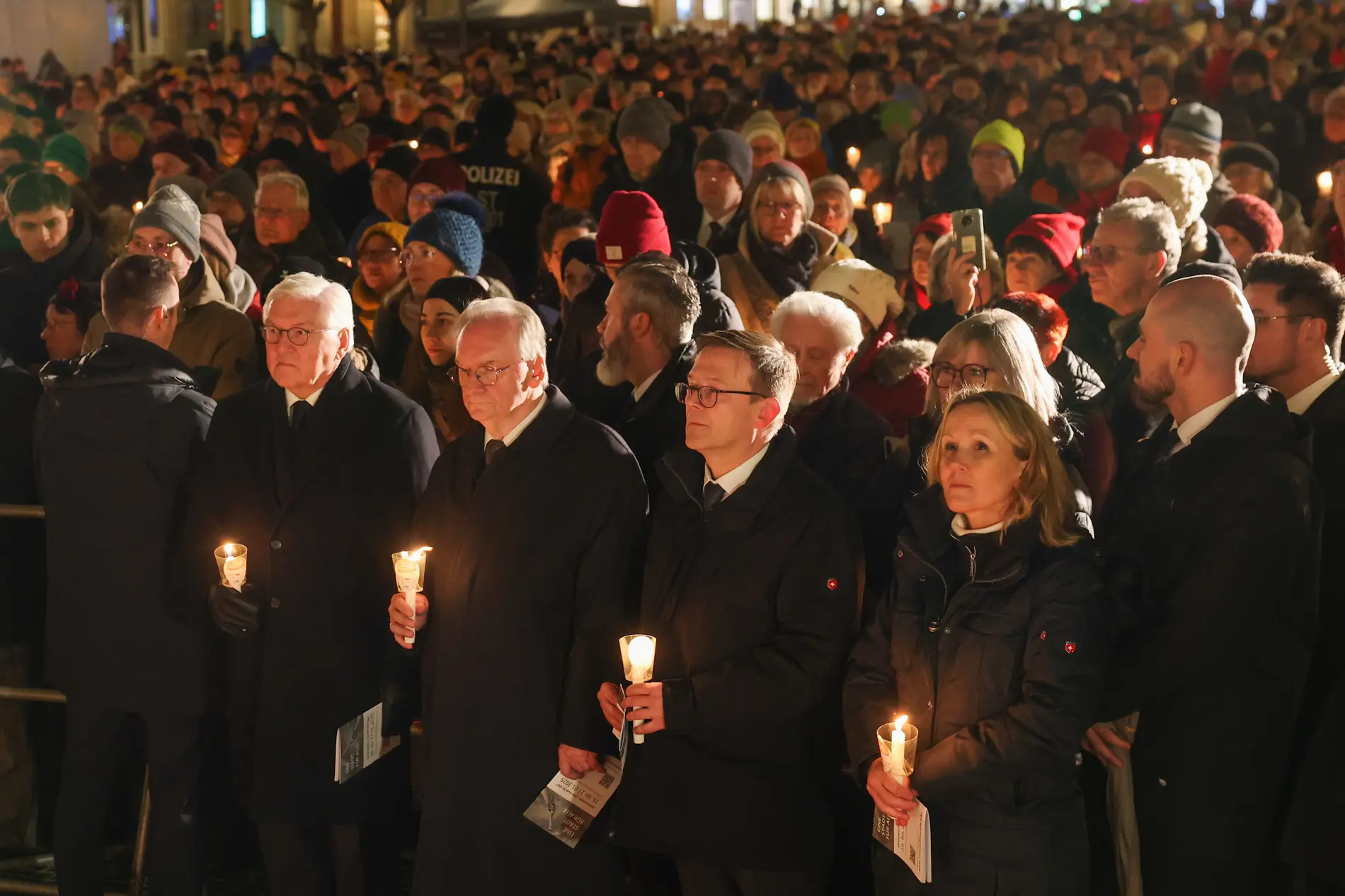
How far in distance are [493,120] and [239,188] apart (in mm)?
1741

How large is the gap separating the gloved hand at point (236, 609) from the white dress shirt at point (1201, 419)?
2.68 meters

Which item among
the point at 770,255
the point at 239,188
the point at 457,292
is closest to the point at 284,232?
the point at 239,188

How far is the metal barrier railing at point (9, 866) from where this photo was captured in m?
4.77

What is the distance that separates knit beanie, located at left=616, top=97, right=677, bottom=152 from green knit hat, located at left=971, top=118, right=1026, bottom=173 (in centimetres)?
187

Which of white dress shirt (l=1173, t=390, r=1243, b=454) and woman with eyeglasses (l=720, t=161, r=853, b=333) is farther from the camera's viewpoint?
woman with eyeglasses (l=720, t=161, r=853, b=333)

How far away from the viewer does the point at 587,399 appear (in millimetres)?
5094

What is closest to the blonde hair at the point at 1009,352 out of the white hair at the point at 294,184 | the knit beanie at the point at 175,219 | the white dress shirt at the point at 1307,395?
the white dress shirt at the point at 1307,395

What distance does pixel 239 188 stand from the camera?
9188 millimetres

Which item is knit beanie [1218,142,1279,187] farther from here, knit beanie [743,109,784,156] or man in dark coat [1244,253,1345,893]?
man in dark coat [1244,253,1345,893]

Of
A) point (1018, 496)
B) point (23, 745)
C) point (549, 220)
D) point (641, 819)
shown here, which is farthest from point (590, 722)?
point (549, 220)

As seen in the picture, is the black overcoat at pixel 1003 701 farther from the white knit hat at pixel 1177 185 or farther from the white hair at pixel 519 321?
the white knit hat at pixel 1177 185

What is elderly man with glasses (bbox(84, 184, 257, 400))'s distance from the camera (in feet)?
19.6

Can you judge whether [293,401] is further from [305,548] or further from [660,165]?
[660,165]

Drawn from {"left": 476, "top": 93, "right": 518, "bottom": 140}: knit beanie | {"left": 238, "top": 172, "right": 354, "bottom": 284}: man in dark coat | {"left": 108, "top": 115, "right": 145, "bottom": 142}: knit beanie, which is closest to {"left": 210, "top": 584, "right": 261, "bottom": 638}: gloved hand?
{"left": 238, "top": 172, "right": 354, "bottom": 284}: man in dark coat
